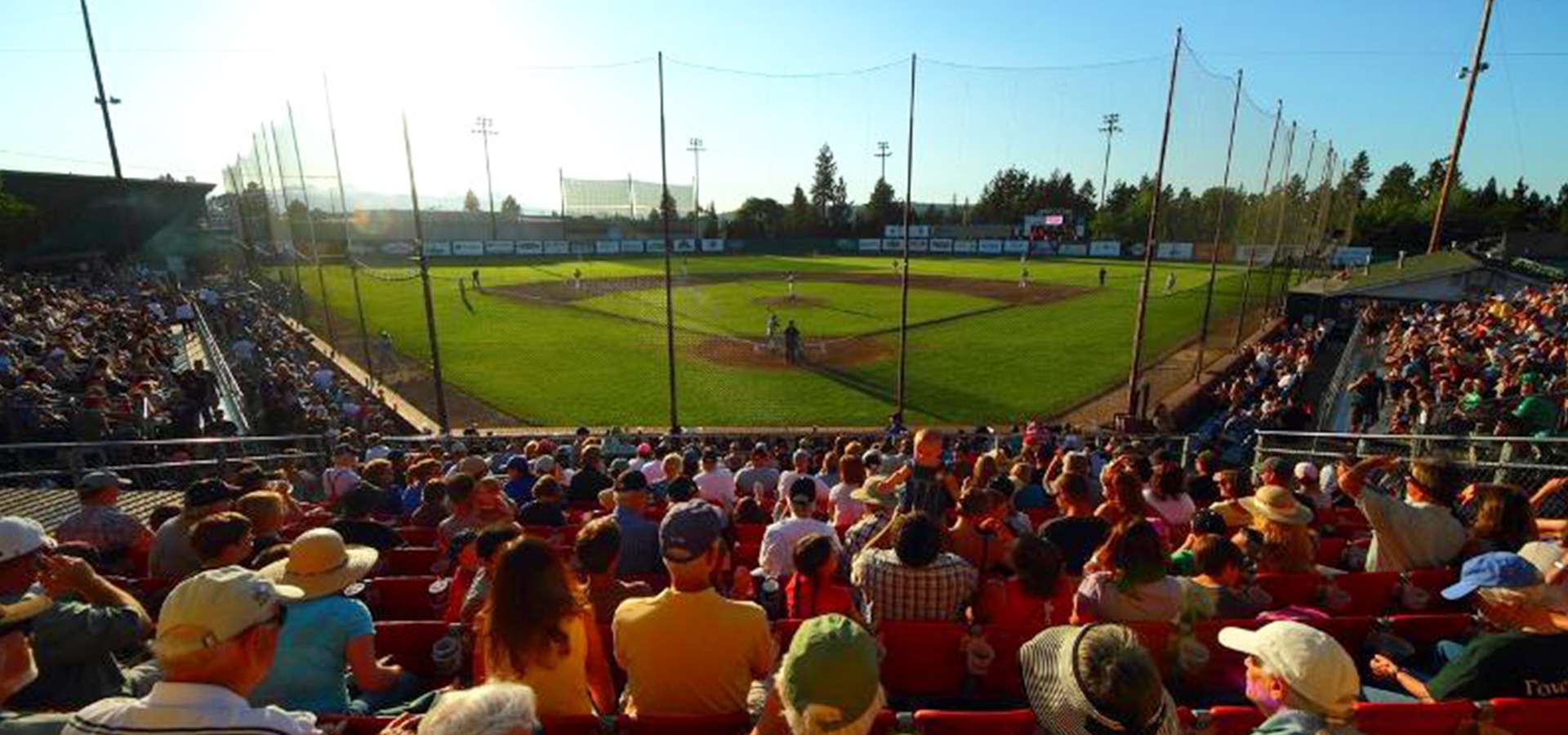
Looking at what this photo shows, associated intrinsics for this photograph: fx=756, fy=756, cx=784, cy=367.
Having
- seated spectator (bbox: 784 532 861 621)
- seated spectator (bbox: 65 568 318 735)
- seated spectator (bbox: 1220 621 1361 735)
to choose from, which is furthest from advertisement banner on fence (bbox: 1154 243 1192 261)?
seated spectator (bbox: 65 568 318 735)

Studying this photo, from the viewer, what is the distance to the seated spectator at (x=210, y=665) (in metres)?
2.08

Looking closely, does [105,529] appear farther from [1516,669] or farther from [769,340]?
[769,340]

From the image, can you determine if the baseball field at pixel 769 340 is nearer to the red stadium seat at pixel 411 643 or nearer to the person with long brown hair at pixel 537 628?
the red stadium seat at pixel 411 643

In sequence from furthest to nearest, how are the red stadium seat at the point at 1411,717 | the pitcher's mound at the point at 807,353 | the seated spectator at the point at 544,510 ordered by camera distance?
the pitcher's mound at the point at 807,353 < the seated spectator at the point at 544,510 < the red stadium seat at the point at 1411,717

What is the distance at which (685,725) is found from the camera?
116 inches

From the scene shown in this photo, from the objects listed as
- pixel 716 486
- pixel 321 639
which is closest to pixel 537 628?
Result: pixel 321 639

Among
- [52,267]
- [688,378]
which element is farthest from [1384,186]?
[52,267]

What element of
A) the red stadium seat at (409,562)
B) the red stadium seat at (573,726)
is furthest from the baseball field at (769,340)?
the red stadium seat at (573,726)

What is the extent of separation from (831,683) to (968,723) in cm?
112

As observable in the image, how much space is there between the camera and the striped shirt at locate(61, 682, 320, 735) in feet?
6.74

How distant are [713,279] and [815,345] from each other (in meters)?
28.8

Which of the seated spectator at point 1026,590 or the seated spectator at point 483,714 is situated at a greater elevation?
the seated spectator at point 483,714

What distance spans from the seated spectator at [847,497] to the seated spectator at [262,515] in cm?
424

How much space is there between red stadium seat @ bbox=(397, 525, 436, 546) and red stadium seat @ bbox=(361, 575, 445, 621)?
1.75m
